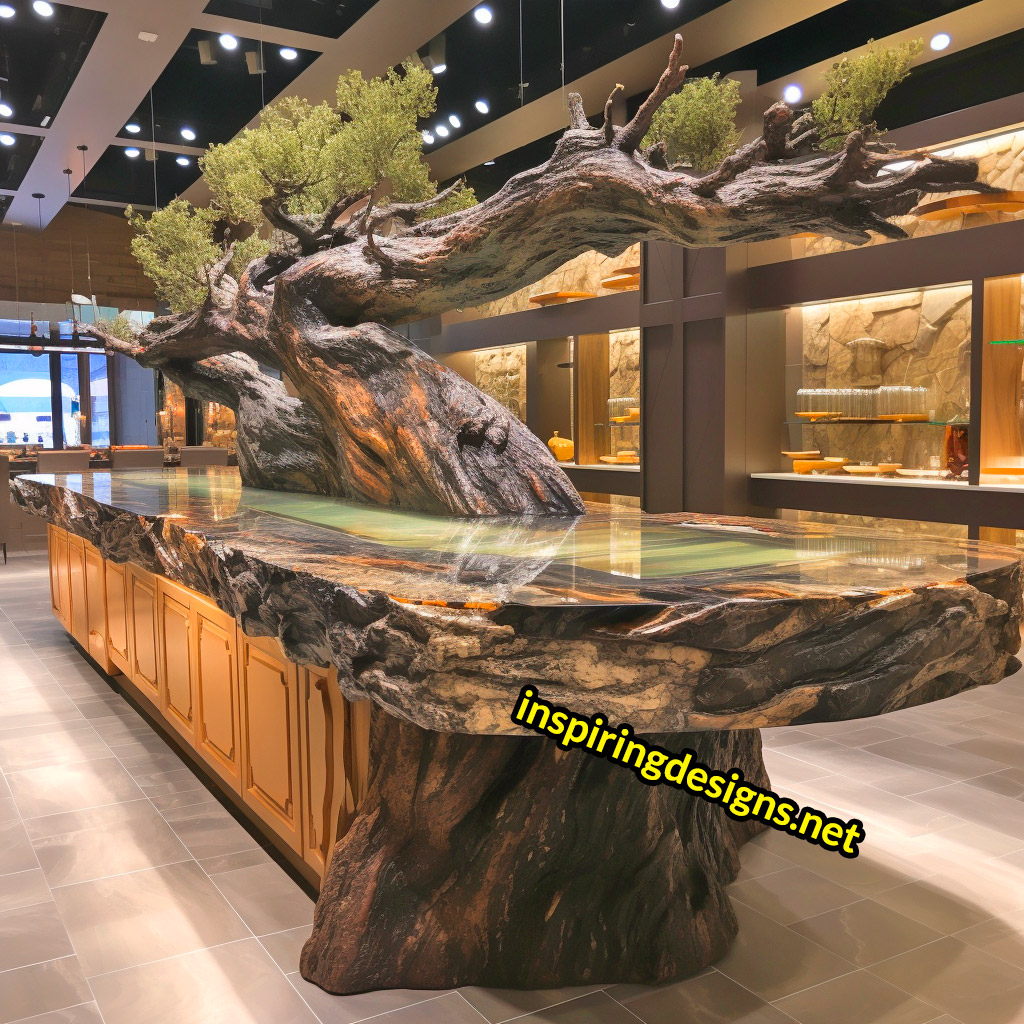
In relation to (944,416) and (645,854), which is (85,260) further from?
(645,854)

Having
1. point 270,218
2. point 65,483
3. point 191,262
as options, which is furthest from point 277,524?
point 191,262

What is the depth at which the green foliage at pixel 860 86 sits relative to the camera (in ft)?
16.1

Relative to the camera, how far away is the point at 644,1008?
6.40 feet

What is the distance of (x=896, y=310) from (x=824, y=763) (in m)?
3.16

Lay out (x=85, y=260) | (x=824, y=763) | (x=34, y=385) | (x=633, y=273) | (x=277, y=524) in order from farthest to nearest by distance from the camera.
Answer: (x=34, y=385), (x=85, y=260), (x=633, y=273), (x=824, y=763), (x=277, y=524)

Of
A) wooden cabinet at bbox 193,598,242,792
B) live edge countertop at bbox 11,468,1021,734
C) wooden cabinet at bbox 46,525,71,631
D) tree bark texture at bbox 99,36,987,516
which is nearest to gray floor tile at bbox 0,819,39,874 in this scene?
wooden cabinet at bbox 193,598,242,792

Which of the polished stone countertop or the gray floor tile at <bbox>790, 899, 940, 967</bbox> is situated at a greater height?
the polished stone countertop

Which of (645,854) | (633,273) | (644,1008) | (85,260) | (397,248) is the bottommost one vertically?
(644,1008)

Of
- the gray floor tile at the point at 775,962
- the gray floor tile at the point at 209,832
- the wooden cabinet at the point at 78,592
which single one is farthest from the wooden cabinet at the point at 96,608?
the gray floor tile at the point at 775,962

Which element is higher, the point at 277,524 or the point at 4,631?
the point at 277,524

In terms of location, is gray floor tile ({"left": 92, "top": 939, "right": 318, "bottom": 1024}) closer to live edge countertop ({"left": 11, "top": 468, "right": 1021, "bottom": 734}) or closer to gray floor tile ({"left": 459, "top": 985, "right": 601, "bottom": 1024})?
gray floor tile ({"left": 459, "top": 985, "right": 601, "bottom": 1024})

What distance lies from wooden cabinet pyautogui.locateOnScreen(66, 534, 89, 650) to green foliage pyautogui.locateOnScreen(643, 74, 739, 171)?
3975 mm

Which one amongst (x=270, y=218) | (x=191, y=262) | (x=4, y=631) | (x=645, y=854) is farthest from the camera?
(x=191, y=262)

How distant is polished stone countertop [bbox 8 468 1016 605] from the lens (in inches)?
64.1
